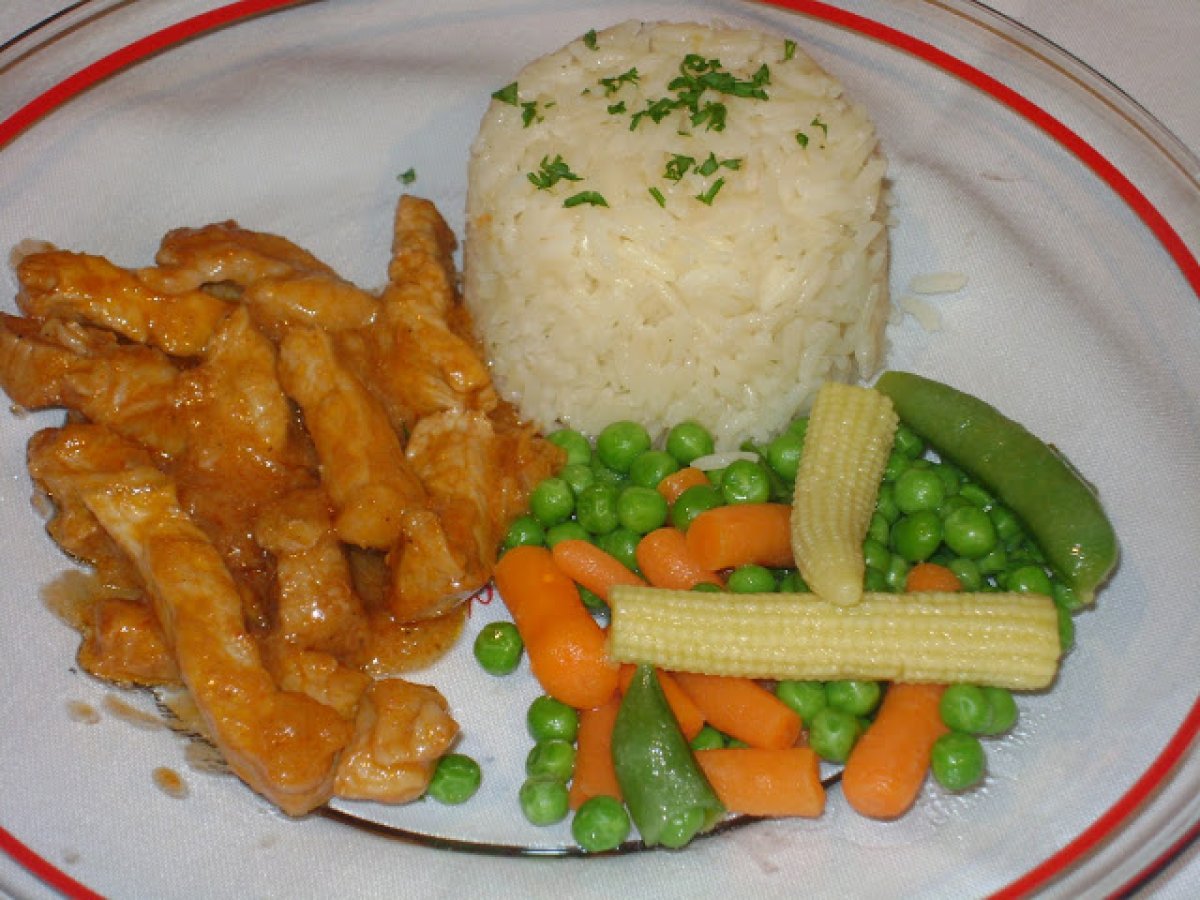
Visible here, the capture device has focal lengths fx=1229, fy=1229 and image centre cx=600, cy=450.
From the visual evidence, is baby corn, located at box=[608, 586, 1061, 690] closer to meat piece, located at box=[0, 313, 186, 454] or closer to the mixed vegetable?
the mixed vegetable

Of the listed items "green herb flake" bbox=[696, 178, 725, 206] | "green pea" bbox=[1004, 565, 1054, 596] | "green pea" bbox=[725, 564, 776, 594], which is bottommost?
"green pea" bbox=[1004, 565, 1054, 596]

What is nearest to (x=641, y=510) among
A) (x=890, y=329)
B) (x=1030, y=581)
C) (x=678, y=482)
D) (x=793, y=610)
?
(x=678, y=482)

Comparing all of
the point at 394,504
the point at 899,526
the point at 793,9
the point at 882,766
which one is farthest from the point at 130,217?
the point at 882,766

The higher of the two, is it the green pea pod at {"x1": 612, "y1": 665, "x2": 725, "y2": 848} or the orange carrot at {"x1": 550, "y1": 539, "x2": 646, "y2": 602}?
the orange carrot at {"x1": 550, "y1": 539, "x2": 646, "y2": 602}

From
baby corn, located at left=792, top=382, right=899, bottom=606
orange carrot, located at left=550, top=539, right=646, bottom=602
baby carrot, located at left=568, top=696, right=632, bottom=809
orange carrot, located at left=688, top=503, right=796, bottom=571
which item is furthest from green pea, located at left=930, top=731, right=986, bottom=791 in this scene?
orange carrot, located at left=550, top=539, right=646, bottom=602

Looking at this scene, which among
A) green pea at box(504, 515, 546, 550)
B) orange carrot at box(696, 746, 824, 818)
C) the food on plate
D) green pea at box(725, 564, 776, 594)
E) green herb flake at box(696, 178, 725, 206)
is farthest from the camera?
green herb flake at box(696, 178, 725, 206)

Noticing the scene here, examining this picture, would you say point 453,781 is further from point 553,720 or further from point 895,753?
point 895,753

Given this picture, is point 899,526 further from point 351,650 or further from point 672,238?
point 351,650
